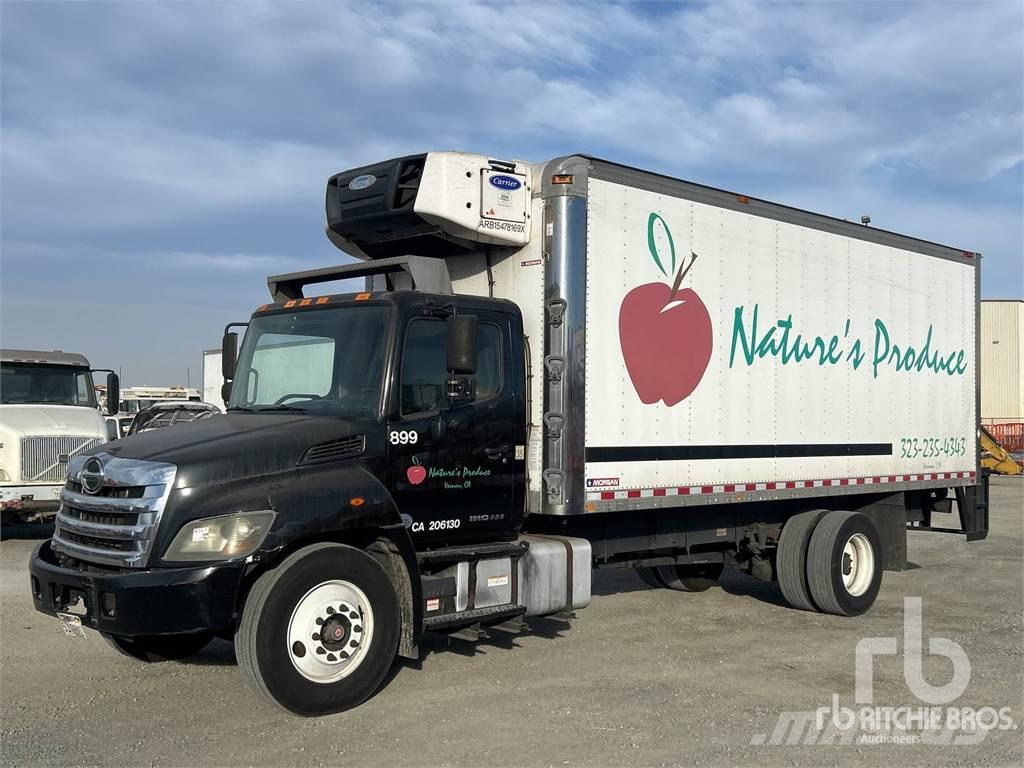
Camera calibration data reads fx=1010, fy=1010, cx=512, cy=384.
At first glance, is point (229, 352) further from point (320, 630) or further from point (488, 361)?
point (320, 630)

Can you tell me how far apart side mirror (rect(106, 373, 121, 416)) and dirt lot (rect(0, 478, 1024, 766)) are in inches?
212

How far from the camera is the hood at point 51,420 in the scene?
14.5m

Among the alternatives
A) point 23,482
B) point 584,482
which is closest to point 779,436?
point 584,482

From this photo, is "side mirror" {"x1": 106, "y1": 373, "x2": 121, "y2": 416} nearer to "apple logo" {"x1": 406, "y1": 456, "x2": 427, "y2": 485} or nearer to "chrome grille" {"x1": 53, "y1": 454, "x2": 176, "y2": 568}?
"chrome grille" {"x1": 53, "y1": 454, "x2": 176, "y2": 568}

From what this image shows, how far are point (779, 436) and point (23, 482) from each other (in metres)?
10.6

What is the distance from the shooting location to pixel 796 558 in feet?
31.7

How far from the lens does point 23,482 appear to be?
1416 cm

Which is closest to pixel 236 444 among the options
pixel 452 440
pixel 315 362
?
pixel 315 362

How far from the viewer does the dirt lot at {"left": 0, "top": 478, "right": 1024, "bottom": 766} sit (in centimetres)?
557

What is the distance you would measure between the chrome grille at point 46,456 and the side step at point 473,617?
9203 mm

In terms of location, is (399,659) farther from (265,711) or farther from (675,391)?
(675,391)

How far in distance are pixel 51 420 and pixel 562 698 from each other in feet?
36.6

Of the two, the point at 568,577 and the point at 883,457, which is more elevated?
the point at 883,457

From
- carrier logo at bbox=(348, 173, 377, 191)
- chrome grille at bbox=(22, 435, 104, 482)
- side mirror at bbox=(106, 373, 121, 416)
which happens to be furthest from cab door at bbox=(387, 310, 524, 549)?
side mirror at bbox=(106, 373, 121, 416)
